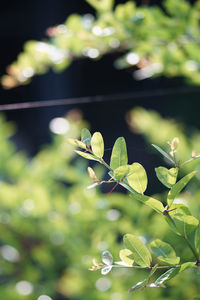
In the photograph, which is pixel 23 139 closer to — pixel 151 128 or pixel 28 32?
pixel 28 32

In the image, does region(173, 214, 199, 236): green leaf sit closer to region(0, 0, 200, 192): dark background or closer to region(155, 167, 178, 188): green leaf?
region(155, 167, 178, 188): green leaf

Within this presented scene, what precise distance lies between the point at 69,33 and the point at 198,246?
1.76 feet

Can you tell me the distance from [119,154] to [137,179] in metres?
0.03

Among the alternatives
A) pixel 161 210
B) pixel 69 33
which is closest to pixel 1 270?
pixel 69 33

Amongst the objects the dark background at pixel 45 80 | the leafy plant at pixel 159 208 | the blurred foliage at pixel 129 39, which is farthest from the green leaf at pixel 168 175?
the dark background at pixel 45 80

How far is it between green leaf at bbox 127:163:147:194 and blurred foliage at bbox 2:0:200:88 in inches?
15.5

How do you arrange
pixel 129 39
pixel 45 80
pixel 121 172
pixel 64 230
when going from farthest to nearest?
pixel 45 80 < pixel 64 230 < pixel 129 39 < pixel 121 172

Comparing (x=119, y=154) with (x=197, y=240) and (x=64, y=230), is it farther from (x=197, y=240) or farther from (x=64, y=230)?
(x=64, y=230)

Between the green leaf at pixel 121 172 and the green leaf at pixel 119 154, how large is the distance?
12 mm

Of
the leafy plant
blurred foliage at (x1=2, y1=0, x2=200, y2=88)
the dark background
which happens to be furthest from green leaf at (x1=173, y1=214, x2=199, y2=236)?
the dark background

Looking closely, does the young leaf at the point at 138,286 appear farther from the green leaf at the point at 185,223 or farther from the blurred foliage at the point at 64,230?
the blurred foliage at the point at 64,230

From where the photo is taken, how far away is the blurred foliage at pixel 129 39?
2.20 ft

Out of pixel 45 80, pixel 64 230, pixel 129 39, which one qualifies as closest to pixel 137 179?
pixel 129 39

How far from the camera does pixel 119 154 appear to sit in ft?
1.00
